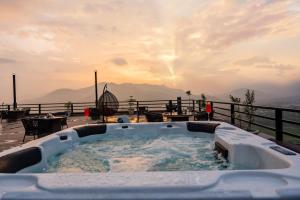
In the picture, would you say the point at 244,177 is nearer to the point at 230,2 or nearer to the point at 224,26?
the point at 230,2

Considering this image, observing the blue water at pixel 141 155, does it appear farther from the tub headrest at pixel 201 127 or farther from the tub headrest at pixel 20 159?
the tub headrest at pixel 20 159

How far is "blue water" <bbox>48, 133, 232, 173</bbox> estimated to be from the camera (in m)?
4.18

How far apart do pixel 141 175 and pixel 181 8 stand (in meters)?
5.41

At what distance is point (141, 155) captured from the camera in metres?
5.02

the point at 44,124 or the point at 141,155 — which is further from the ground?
the point at 44,124

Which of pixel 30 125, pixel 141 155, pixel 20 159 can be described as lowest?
pixel 141 155

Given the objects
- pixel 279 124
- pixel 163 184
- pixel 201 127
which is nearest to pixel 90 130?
pixel 201 127

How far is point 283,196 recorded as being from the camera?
6.16 ft

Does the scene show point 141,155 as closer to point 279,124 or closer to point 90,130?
point 90,130

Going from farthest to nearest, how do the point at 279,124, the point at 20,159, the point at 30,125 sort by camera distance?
the point at 30,125 < the point at 279,124 < the point at 20,159

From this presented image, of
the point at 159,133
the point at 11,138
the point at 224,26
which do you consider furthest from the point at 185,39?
the point at 11,138

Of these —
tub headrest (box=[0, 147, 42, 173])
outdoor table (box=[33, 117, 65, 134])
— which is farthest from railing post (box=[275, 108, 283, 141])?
outdoor table (box=[33, 117, 65, 134])

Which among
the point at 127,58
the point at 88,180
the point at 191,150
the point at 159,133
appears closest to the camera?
the point at 88,180

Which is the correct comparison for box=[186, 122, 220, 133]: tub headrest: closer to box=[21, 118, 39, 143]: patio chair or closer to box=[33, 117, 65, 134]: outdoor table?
box=[33, 117, 65, 134]: outdoor table
